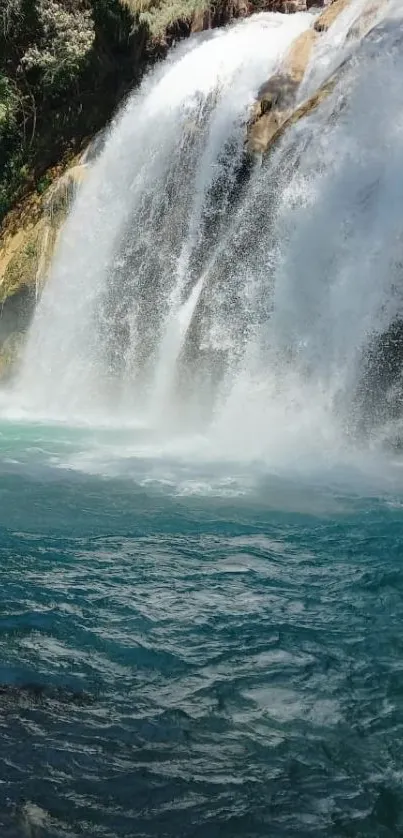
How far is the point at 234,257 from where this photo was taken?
1212 centimetres

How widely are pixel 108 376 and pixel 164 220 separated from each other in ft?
9.79

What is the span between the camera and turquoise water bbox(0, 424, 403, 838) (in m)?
3.35

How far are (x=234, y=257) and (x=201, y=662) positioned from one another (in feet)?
27.6

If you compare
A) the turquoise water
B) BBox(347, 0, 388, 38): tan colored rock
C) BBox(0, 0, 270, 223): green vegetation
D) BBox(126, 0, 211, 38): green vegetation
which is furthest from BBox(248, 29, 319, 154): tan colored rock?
the turquoise water

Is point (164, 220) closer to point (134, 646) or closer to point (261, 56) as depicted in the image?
point (261, 56)

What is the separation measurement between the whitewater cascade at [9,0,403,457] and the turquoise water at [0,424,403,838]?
3176 millimetres

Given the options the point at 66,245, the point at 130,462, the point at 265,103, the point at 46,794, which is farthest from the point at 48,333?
the point at 46,794

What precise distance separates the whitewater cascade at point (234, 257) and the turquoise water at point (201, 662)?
318 cm

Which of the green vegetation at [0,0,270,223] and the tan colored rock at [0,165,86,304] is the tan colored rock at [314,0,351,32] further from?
the tan colored rock at [0,165,86,304]

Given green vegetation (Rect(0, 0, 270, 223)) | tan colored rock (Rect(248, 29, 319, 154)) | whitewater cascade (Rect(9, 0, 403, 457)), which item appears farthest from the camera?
green vegetation (Rect(0, 0, 270, 223))

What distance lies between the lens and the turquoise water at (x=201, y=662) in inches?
132

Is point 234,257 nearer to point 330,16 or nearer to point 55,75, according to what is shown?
point 330,16

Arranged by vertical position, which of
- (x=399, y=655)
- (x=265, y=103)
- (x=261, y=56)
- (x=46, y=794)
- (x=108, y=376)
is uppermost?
(x=261, y=56)

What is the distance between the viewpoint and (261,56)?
14469mm
